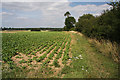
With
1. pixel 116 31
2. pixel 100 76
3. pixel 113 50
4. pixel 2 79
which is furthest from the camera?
pixel 113 50

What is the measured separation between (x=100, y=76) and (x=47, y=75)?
2.54 m

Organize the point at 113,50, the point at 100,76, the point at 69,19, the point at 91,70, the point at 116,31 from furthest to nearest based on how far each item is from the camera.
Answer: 1. the point at 69,19
2. the point at 113,50
3. the point at 116,31
4. the point at 91,70
5. the point at 100,76

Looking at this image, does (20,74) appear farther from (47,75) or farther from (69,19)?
(69,19)

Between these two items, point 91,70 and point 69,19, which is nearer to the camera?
point 91,70

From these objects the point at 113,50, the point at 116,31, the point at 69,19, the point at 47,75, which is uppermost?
the point at 69,19

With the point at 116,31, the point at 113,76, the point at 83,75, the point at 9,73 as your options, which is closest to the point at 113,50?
the point at 116,31

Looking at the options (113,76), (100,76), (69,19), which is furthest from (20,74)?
(69,19)

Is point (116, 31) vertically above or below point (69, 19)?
below

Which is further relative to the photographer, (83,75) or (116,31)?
(116,31)

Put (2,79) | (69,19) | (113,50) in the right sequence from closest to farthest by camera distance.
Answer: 1. (2,79)
2. (113,50)
3. (69,19)

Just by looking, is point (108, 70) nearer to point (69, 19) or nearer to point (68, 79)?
point (68, 79)

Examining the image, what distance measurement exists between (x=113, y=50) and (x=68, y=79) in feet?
14.6

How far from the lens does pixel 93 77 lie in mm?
4539

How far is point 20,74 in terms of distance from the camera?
4.76m
